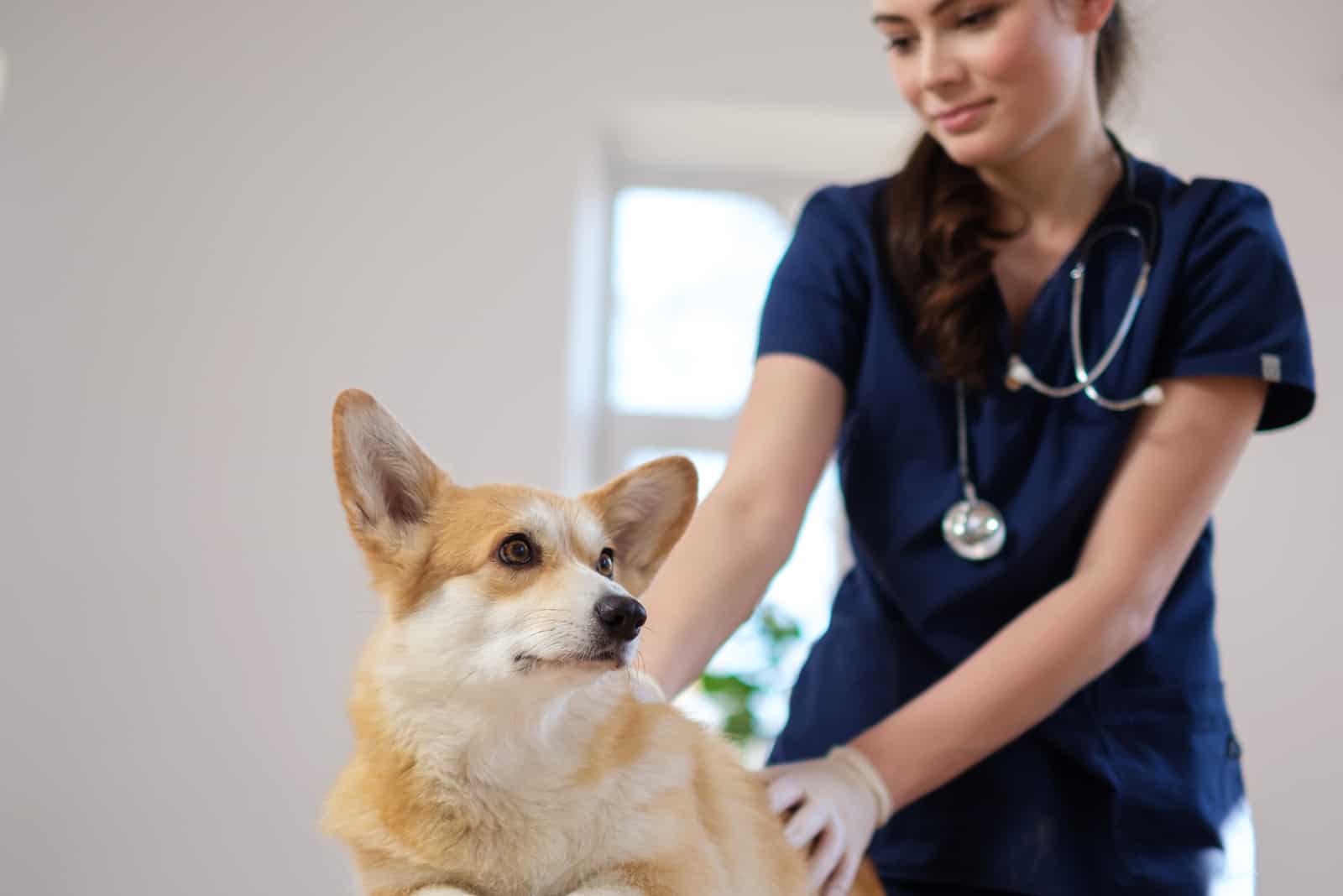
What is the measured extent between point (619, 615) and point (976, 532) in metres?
0.50

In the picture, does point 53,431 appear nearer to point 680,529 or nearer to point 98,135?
point 98,135

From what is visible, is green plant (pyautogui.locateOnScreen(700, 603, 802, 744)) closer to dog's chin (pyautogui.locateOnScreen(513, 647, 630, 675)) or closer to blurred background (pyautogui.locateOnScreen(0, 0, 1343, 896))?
blurred background (pyautogui.locateOnScreen(0, 0, 1343, 896))

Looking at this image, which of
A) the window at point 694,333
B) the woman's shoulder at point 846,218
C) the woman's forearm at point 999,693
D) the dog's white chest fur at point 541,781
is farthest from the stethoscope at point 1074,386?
the window at point 694,333

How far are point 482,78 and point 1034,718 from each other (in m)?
2.35

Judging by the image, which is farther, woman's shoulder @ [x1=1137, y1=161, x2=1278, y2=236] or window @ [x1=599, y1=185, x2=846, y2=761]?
window @ [x1=599, y1=185, x2=846, y2=761]

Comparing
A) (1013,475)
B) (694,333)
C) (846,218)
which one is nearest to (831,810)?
(1013,475)

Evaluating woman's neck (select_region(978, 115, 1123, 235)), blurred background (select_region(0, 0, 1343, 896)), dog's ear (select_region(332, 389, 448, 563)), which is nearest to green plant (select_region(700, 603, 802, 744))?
blurred background (select_region(0, 0, 1343, 896))

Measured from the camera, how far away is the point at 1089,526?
1259 mm

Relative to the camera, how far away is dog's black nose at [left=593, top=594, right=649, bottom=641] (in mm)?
884

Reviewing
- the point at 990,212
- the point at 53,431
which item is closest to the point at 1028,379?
the point at 990,212

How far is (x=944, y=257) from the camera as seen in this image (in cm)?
133

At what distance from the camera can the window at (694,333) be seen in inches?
127

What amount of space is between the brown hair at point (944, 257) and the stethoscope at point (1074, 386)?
4cm

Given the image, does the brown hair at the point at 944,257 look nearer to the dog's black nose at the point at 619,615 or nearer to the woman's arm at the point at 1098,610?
the woman's arm at the point at 1098,610
